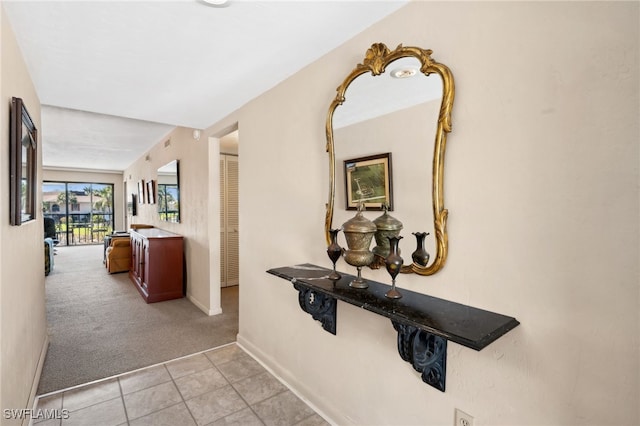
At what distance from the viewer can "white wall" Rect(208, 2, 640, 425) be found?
2.87 feet

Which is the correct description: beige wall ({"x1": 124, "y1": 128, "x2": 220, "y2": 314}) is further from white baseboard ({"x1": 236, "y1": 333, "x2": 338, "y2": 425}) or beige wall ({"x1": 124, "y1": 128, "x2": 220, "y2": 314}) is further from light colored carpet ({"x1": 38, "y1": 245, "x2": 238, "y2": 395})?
white baseboard ({"x1": 236, "y1": 333, "x2": 338, "y2": 425})

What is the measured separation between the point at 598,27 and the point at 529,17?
207 millimetres

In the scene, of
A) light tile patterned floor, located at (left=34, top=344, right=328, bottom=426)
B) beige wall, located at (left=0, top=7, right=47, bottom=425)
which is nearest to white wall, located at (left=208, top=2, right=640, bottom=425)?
light tile patterned floor, located at (left=34, top=344, right=328, bottom=426)

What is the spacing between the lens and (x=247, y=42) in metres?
1.73

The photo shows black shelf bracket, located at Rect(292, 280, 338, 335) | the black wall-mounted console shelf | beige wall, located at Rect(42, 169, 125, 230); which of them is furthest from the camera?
beige wall, located at Rect(42, 169, 125, 230)

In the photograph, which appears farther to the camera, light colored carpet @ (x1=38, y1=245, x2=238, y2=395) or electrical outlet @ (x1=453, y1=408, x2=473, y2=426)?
light colored carpet @ (x1=38, y1=245, x2=238, y2=395)

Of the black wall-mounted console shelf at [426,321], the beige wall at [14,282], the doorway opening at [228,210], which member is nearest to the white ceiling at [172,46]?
the beige wall at [14,282]

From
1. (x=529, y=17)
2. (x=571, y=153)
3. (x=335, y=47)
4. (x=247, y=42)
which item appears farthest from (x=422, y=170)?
(x=247, y=42)

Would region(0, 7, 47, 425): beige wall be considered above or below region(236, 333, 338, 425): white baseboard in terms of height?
above

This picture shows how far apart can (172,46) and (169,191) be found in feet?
11.5

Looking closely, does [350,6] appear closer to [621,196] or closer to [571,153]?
[571,153]

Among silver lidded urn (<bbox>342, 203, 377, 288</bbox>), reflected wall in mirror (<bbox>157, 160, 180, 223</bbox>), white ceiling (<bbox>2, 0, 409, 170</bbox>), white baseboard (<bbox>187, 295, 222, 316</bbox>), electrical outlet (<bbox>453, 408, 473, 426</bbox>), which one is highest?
white ceiling (<bbox>2, 0, 409, 170</bbox>)

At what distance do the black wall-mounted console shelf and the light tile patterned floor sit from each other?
0.94 metres

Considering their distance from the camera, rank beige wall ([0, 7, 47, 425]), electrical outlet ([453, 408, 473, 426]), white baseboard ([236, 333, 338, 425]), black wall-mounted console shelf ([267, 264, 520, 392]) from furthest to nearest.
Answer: white baseboard ([236, 333, 338, 425])
beige wall ([0, 7, 47, 425])
electrical outlet ([453, 408, 473, 426])
black wall-mounted console shelf ([267, 264, 520, 392])
